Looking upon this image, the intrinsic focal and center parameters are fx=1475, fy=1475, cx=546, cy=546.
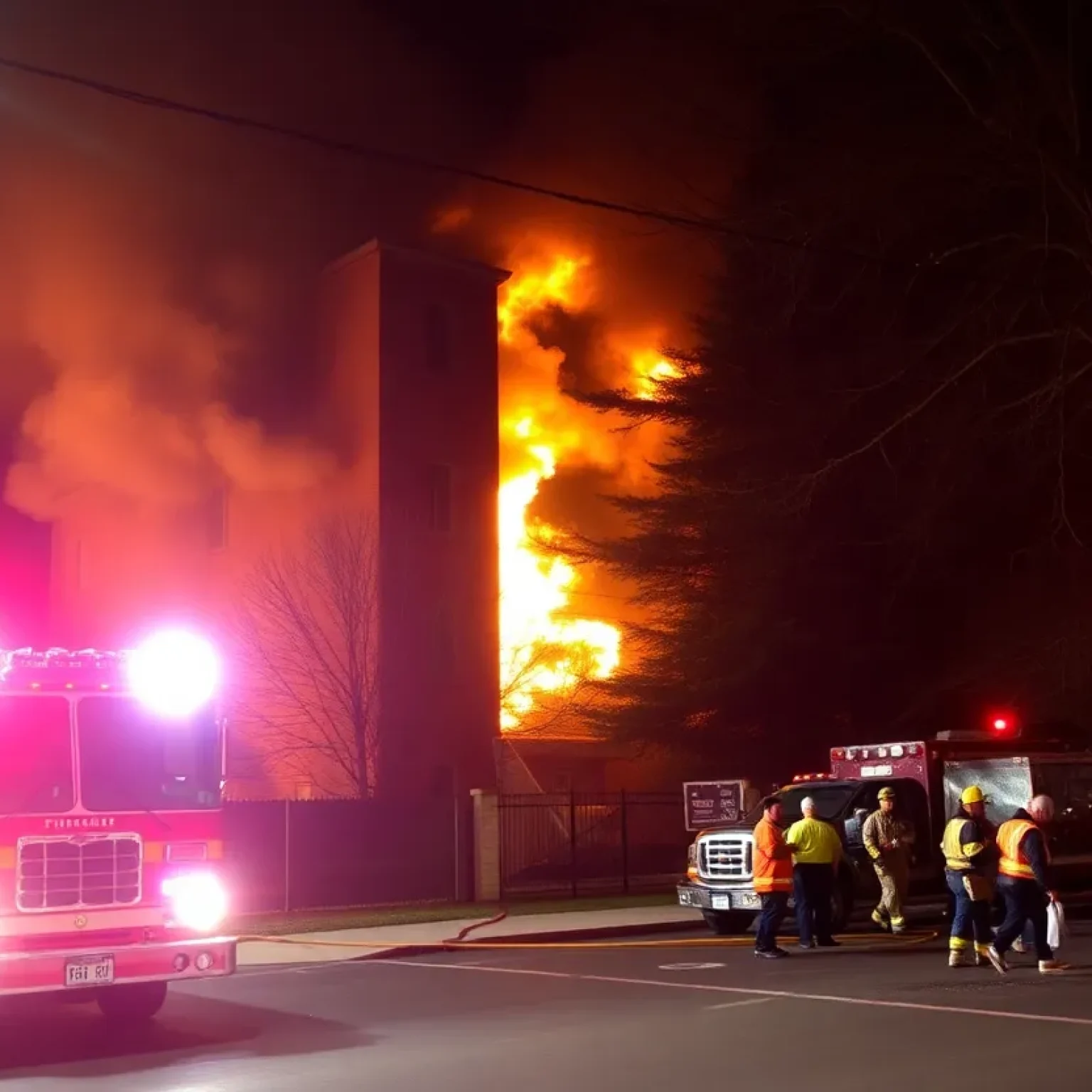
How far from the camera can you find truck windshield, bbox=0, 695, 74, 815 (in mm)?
9203

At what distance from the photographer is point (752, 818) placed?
17.4 meters

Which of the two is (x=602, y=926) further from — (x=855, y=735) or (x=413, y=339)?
(x=413, y=339)

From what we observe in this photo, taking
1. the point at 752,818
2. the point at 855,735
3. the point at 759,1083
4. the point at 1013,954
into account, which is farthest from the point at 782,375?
the point at 759,1083

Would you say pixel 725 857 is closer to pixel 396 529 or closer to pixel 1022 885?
pixel 1022 885

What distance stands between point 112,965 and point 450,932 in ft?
28.3

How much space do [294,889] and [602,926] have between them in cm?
535

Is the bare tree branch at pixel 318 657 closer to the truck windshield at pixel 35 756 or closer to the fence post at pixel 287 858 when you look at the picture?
the fence post at pixel 287 858

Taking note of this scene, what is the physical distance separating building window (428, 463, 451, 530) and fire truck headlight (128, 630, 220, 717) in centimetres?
2037

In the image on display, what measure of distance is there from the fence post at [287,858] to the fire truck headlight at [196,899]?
11508 mm

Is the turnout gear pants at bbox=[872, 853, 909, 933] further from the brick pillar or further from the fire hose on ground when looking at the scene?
Answer: the brick pillar

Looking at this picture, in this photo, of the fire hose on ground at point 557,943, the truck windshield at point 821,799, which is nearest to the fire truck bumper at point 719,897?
the fire hose on ground at point 557,943

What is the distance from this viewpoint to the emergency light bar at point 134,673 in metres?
9.41

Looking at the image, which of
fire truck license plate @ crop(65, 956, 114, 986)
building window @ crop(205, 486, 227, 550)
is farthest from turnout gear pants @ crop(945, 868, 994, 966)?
building window @ crop(205, 486, 227, 550)

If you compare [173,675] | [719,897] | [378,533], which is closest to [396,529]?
[378,533]
